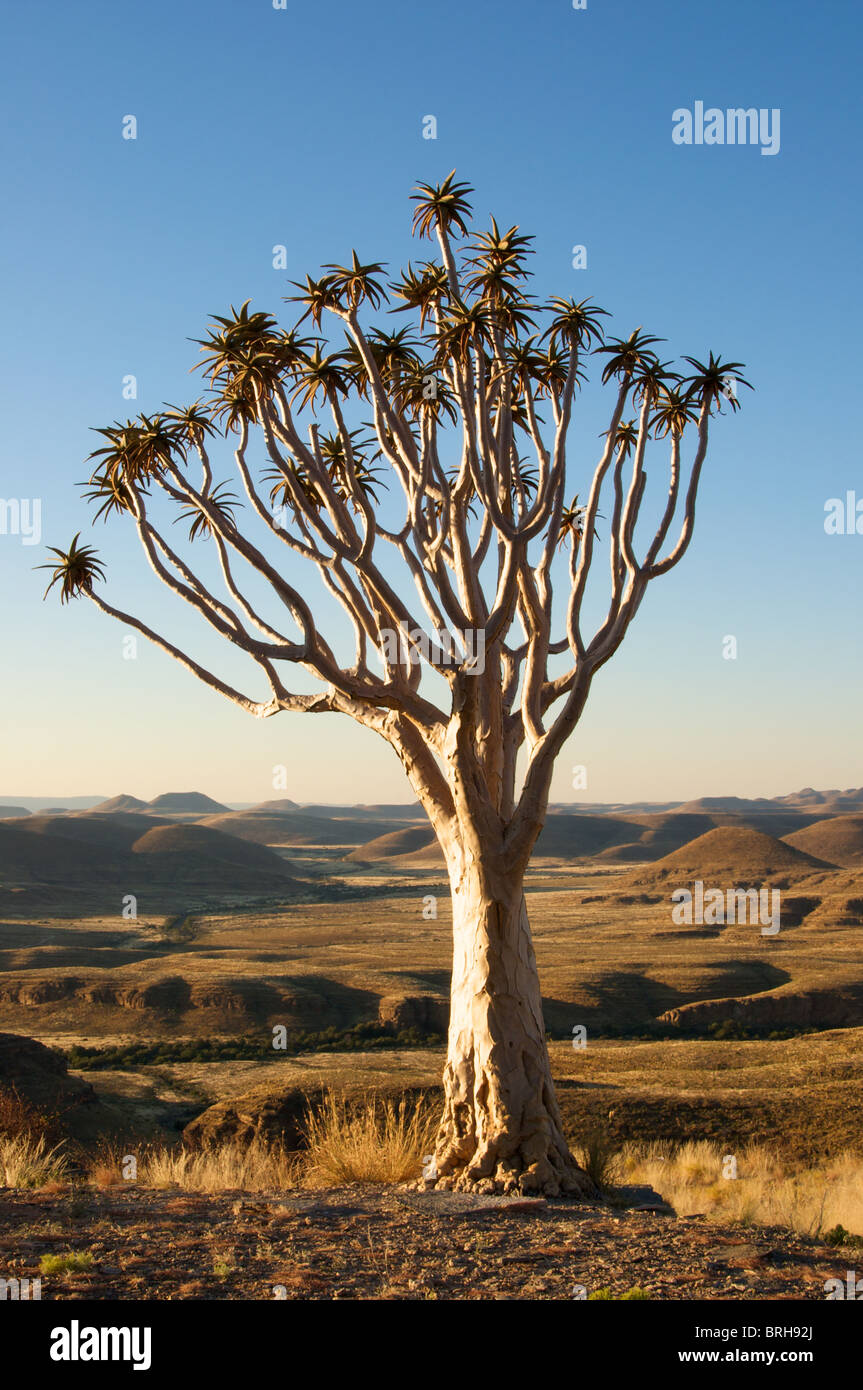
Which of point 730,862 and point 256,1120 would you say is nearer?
point 256,1120

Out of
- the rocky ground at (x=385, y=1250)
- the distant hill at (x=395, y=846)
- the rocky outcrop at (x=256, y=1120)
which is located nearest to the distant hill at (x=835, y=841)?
the distant hill at (x=395, y=846)

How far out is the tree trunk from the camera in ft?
32.4

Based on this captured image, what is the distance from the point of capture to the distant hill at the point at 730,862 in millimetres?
71312

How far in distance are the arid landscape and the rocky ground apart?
0.04 metres

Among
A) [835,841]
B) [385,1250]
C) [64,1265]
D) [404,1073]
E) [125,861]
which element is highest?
[64,1265]

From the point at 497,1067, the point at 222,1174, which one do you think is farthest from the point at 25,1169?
the point at 497,1067

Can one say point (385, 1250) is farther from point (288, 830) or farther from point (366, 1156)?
point (288, 830)

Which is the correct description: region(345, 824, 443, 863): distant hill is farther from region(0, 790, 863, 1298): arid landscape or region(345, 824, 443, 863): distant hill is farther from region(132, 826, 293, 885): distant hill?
region(0, 790, 863, 1298): arid landscape

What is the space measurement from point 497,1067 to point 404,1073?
46.4 feet

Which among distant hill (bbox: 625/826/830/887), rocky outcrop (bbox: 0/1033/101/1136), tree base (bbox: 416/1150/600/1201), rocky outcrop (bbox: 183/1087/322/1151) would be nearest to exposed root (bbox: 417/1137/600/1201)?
tree base (bbox: 416/1150/600/1201)

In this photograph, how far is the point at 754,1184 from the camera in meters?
12.4

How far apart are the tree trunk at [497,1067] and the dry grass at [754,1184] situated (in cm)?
163

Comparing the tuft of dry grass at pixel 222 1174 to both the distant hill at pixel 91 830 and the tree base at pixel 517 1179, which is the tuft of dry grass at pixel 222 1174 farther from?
the distant hill at pixel 91 830
